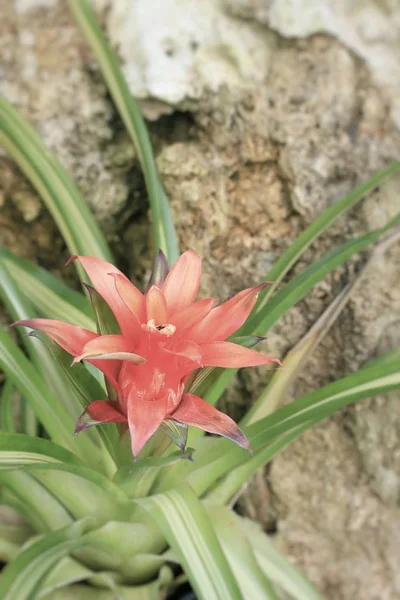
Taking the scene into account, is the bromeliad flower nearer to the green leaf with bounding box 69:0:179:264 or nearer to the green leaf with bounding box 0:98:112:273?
the green leaf with bounding box 69:0:179:264

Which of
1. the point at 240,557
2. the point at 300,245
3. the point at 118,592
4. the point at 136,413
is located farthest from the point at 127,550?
the point at 300,245

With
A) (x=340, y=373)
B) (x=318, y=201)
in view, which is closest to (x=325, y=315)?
(x=340, y=373)

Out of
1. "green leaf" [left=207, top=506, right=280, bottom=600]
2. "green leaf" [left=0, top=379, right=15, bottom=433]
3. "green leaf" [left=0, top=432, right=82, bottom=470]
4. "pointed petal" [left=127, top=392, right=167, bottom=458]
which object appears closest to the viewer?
"pointed petal" [left=127, top=392, right=167, bottom=458]

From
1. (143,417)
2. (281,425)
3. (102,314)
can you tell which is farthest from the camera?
(281,425)

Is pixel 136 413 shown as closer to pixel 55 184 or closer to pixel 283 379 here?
pixel 283 379

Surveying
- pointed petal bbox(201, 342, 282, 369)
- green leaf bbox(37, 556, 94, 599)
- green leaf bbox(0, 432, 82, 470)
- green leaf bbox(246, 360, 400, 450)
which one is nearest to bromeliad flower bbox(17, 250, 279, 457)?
pointed petal bbox(201, 342, 282, 369)

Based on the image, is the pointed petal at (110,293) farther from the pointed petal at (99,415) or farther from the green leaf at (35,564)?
the green leaf at (35,564)

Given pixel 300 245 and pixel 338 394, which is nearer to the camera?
pixel 338 394
